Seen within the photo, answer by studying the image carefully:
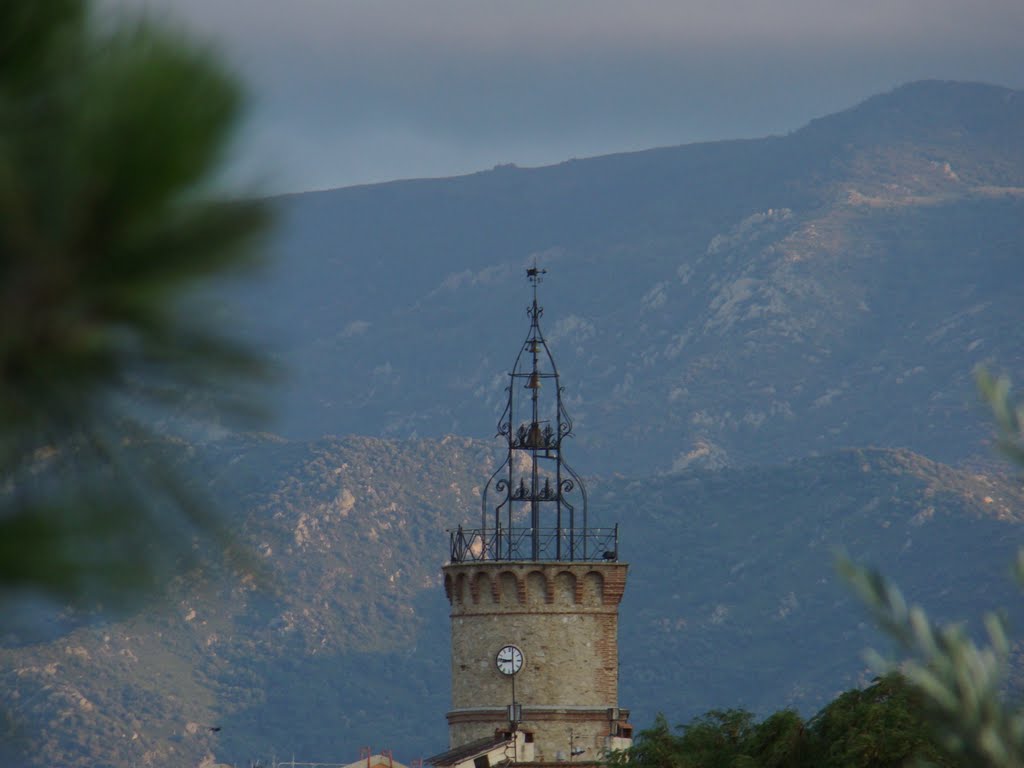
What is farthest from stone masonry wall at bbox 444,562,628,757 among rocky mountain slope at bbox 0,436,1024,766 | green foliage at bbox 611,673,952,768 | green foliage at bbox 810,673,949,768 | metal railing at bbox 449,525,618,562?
rocky mountain slope at bbox 0,436,1024,766

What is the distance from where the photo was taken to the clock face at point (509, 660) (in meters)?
47.1

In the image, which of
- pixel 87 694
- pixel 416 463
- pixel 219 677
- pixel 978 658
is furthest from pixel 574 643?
pixel 416 463

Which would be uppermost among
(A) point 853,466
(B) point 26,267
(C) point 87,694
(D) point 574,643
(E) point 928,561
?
(A) point 853,466

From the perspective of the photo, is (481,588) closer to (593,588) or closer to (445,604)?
(593,588)

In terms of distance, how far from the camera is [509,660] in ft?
155

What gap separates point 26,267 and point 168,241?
1.33 ft

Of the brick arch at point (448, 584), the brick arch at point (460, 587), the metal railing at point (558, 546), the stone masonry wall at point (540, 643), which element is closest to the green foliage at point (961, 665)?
the stone masonry wall at point (540, 643)

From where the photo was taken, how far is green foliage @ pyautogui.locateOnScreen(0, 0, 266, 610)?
199 inches

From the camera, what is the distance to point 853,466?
636 feet

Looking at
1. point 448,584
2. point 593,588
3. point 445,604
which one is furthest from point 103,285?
point 445,604

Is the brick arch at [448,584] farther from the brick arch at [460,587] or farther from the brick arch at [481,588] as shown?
the brick arch at [481,588]

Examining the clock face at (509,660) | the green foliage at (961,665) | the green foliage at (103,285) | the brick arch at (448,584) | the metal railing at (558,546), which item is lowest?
the green foliage at (961,665)

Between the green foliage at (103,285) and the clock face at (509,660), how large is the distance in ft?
137

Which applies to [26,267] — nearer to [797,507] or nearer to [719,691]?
[719,691]
